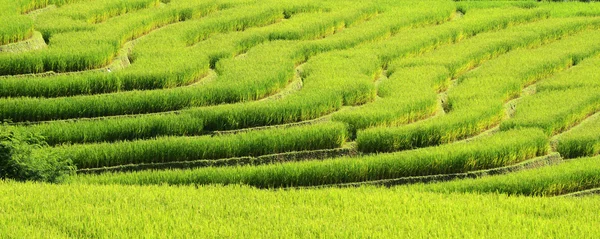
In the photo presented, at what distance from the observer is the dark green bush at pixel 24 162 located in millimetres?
12273

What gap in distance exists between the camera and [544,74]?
736 inches

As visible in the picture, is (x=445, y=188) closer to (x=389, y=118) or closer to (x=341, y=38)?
(x=389, y=118)

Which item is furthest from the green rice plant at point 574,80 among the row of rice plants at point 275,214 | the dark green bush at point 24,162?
the dark green bush at point 24,162

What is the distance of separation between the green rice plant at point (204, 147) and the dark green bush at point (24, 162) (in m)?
1.11

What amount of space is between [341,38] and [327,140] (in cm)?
569

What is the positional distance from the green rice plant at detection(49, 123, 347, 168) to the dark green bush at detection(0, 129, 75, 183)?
1.11m

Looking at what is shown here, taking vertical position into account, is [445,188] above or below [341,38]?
below

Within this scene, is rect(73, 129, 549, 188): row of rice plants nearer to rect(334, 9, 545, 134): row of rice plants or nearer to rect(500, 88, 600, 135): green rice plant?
rect(500, 88, 600, 135): green rice plant

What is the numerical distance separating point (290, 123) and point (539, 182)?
368 cm

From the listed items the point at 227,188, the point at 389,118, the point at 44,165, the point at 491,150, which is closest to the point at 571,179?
the point at 491,150

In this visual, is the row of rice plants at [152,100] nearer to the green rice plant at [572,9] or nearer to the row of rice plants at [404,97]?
the row of rice plants at [404,97]

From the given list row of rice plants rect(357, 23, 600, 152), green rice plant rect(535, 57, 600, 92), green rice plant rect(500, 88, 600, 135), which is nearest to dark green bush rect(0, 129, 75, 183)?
row of rice plants rect(357, 23, 600, 152)

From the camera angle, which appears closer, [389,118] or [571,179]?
[571,179]

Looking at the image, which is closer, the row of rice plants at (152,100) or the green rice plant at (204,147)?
the green rice plant at (204,147)
